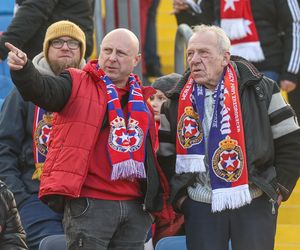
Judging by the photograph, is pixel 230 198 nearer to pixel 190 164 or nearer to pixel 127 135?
pixel 190 164

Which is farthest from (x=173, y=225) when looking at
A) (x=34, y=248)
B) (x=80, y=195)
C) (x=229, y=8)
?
(x=229, y=8)

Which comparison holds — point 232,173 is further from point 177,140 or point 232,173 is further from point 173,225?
point 173,225

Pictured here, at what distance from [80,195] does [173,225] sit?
1.31m

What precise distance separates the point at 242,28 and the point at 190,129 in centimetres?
265

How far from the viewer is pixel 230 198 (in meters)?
5.73

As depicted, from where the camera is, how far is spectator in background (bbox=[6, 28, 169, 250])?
5.45 meters

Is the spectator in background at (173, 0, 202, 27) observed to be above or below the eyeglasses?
below

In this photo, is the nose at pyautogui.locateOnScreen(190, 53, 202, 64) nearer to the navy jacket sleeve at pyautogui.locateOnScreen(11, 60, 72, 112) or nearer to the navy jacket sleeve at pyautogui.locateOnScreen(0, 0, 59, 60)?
the navy jacket sleeve at pyautogui.locateOnScreen(11, 60, 72, 112)

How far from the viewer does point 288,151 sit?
234 inches

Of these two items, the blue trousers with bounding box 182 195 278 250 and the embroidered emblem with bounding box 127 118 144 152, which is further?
the blue trousers with bounding box 182 195 278 250

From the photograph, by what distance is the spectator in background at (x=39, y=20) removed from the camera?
25.1 feet

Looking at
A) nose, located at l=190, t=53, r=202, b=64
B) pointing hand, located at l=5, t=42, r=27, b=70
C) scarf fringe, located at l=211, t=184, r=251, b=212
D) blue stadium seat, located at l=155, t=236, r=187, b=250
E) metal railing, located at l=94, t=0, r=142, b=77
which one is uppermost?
pointing hand, located at l=5, t=42, r=27, b=70

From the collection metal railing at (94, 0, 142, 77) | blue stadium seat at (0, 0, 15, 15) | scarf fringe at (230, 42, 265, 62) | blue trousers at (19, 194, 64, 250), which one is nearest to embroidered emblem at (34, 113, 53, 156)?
blue trousers at (19, 194, 64, 250)

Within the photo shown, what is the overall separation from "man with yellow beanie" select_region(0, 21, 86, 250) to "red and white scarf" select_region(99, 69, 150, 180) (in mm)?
948
